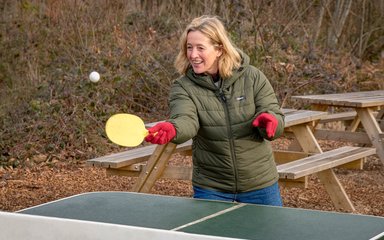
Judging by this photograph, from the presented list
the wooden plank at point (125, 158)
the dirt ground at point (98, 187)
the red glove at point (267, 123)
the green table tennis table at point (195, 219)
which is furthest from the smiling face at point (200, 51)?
the dirt ground at point (98, 187)

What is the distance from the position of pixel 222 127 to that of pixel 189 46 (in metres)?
0.40

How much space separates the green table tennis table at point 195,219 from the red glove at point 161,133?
0.75ft

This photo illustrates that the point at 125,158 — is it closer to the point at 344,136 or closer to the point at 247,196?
the point at 247,196

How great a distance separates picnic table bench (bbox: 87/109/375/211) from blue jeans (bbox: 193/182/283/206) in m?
1.03

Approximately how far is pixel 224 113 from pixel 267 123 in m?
0.25

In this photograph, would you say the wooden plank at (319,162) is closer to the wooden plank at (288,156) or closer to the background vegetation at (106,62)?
the wooden plank at (288,156)

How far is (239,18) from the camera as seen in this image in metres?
10.3

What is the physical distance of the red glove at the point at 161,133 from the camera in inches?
146

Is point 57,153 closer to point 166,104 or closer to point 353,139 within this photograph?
point 166,104

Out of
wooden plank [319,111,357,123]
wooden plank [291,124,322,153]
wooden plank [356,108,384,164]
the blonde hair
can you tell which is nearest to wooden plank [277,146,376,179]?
wooden plank [291,124,322,153]

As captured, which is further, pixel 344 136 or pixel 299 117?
pixel 344 136

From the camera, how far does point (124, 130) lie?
3422mm

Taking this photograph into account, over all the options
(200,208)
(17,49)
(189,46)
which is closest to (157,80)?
(17,49)

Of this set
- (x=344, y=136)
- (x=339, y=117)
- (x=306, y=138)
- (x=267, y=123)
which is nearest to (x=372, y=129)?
(x=344, y=136)
